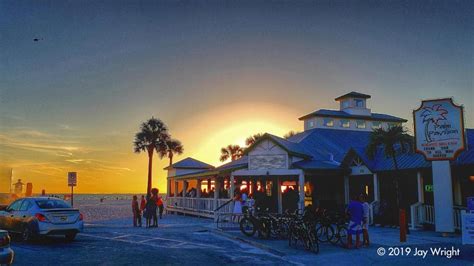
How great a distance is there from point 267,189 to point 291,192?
314 centimetres

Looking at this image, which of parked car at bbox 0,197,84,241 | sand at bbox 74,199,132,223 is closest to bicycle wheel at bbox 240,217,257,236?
parked car at bbox 0,197,84,241

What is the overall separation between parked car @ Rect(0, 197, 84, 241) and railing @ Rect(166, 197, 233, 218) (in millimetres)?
11011

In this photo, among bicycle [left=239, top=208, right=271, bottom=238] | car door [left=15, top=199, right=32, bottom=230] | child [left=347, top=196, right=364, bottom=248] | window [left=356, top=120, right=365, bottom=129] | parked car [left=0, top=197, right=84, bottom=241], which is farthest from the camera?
window [left=356, top=120, right=365, bottom=129]

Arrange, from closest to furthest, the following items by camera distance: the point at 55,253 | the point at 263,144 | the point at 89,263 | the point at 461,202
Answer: the point at 89,263 < the point at 55,253 < the point at 461,202 < the point at 263,144

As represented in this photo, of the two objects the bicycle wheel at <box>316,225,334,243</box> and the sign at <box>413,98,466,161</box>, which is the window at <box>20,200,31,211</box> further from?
the sign at <box>413,98,466,161</box>

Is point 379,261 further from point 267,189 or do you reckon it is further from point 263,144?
point 267,189

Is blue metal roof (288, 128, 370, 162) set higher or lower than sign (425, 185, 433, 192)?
higher

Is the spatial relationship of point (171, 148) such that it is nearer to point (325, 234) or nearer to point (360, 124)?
point (360, 124)

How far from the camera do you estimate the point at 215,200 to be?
27.4m

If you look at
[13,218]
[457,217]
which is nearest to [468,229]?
[457,217]

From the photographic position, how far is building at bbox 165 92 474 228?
1939 centimetres

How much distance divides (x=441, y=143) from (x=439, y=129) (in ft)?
1.87

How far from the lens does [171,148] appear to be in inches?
2117

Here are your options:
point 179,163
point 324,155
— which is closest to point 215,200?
point 324,155
